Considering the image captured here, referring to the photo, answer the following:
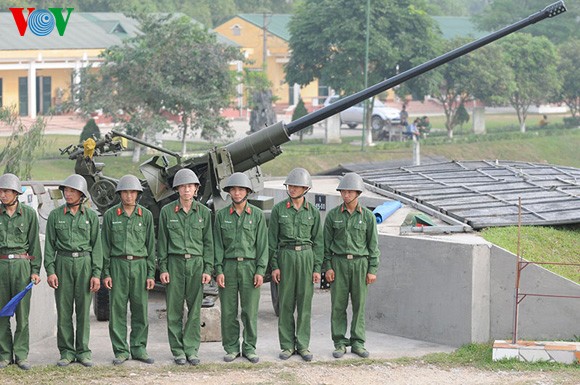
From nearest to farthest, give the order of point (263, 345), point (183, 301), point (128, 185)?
1. point (128, 185)
2. point (183, 301)
3. point (263, 345)

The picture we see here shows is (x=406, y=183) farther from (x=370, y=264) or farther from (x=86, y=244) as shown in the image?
(x=86, y=244)

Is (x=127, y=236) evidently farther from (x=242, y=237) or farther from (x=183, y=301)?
(x=242, y=237)

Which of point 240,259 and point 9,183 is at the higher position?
point 9,183

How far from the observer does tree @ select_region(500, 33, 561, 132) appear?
47.8 meters

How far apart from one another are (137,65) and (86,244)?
23.9 m

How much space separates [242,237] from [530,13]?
1798 inches

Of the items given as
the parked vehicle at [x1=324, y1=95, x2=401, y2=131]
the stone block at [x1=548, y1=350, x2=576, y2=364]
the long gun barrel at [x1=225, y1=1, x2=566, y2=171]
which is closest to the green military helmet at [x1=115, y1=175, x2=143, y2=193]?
the long gun barrel at [x1=225, y1=1, x2=566, y2=171]

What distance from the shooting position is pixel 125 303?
1254cm

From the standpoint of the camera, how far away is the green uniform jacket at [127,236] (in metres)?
12.4

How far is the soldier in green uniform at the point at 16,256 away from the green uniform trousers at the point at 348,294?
8.66 feet

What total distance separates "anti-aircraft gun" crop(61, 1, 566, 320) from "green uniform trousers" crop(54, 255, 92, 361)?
3368 millimetres

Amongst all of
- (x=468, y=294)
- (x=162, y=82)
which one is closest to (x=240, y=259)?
(x=468, y=294)

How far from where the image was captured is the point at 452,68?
148ft

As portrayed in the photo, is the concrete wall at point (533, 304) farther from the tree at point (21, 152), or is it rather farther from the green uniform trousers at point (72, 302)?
the tree at point (21, 152)
